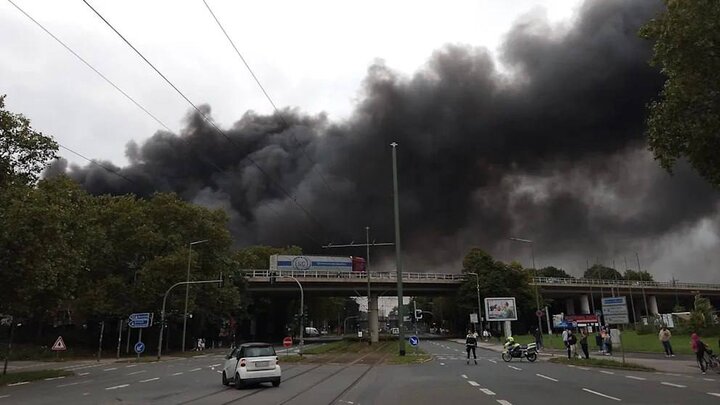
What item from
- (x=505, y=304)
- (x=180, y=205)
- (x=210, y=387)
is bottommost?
(x=210, y=387)

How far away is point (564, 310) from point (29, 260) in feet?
432

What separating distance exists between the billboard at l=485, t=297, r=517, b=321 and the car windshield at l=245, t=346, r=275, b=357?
55.1m

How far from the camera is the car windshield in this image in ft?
63.8

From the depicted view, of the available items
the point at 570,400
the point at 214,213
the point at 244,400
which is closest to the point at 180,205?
the point at 214,213

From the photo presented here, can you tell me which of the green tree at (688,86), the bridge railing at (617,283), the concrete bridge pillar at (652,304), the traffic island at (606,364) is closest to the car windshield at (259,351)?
the green tree at (688,86)

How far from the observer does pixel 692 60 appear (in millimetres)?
13469

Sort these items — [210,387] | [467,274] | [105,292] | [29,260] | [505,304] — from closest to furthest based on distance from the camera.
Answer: [210,387], [29,260], [105,292], [505,304], [467,274]

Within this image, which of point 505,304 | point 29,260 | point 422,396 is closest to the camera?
point 422,396

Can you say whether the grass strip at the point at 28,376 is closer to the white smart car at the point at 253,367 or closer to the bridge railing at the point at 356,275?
the white smart car at the point at 253,367

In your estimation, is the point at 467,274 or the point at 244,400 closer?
the point at 244,400

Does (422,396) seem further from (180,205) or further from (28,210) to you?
(180,205)

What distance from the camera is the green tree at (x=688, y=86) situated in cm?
1290

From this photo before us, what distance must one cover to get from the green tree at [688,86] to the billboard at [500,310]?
57790 millimetres

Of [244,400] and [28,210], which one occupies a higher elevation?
[28,210]
